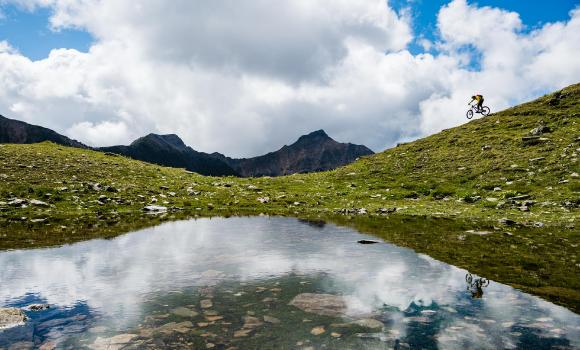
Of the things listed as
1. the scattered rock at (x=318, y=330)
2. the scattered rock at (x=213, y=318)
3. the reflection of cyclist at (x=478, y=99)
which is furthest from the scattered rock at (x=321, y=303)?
the reflection of cyclist at (x=478, y=99)

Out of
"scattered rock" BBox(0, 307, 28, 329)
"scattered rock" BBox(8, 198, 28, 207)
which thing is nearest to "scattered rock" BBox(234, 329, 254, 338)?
"scattered rock" BBox(0, 307, 28, 329)

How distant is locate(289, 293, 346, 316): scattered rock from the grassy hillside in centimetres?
573

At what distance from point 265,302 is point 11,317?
6.09 meters

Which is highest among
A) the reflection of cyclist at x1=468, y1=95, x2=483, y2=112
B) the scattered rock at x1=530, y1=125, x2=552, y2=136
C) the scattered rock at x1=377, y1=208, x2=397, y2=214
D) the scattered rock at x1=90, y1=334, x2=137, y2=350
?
the reflection of cyclist at x1=468, y1=95, x2=483, y2=112

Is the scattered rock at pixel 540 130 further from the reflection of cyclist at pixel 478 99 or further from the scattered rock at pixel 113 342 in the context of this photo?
the scattered rock at pixel 113 342

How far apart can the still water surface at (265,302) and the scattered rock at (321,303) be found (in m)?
0.03

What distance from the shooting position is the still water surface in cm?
832

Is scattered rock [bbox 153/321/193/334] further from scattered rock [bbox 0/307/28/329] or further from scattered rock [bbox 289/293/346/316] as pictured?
scattered rock [bbox 0/307/28/329]

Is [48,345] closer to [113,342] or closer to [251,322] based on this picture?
[113,342]

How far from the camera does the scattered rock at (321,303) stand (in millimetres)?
10078

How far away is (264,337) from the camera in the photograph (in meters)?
8.45

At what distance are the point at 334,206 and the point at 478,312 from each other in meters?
27.8

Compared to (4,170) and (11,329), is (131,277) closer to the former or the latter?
(11,329)

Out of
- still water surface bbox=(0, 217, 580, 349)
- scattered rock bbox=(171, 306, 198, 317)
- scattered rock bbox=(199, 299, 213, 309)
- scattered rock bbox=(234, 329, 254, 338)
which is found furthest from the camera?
scattered rock bbox=(199, 299, 213, 309)
